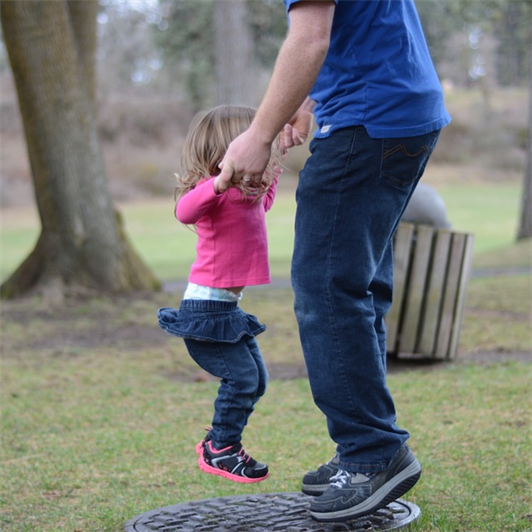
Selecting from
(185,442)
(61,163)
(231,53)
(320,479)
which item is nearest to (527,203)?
(231,53)

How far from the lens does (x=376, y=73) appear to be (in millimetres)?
2598

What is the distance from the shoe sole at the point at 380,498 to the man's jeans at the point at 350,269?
74 millimetres

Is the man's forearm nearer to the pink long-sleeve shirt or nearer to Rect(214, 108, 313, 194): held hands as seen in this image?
Rect(214, 108, 313, 194): held hands

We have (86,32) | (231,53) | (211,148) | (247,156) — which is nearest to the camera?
(247,156)

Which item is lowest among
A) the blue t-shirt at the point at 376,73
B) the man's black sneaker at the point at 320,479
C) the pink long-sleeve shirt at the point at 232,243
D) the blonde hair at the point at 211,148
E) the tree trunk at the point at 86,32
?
the man's black sneaker at the point at 320,479

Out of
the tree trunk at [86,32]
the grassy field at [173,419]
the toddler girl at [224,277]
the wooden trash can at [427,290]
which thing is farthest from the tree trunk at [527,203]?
the toddler girl at [224,277]

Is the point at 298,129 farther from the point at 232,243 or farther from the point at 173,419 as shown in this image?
the point at 173,419

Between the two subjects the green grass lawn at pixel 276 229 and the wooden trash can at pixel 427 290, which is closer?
the wooden trash can at pixel 427 290

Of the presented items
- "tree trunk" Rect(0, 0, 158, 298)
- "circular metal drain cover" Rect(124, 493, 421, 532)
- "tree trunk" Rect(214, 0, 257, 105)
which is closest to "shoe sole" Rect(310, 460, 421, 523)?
"circular metal drain cover" Rect(124, 493, 421, 532)

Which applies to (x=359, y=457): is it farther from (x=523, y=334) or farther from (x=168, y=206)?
(x=168, y=206)

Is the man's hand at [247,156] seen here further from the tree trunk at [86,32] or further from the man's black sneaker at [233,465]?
the tree trunk at [86,32]

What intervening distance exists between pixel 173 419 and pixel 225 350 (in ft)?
6.18

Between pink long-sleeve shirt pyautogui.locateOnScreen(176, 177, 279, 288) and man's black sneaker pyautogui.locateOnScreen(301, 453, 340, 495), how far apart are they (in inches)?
28.4

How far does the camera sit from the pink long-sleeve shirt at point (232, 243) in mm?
3238
